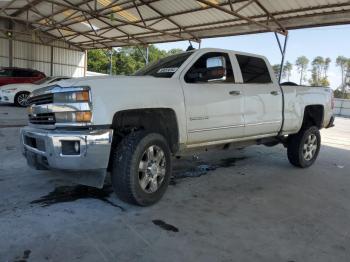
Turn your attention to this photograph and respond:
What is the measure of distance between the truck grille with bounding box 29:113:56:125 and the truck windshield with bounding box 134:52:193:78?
5.13 feet

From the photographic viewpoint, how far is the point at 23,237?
3217 millimetres

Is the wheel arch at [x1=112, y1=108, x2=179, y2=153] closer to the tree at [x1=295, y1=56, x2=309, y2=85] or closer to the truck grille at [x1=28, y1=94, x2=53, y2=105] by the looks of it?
the truck grille at [x1=28, y1=94, x2=53, y2=105]

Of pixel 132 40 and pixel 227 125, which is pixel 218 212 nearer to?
pixel 227 125

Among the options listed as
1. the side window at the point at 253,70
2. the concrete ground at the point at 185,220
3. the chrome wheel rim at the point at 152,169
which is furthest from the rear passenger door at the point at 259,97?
the chrome wheel rim at the point at 152,169

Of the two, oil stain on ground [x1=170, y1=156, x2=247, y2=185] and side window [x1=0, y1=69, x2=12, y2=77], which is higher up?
side window [x1=0, y1=69, x2=12, y2=77]

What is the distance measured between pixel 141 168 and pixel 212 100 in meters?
1.41

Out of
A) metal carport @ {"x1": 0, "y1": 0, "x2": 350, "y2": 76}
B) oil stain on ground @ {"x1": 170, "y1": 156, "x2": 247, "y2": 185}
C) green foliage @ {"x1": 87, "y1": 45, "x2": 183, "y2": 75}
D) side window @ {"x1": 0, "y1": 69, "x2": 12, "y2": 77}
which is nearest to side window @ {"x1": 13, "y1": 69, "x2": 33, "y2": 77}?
side window @ {"x1": 0, "y1": 69, "x2": 12, "y2": 77}

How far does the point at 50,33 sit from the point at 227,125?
24615 mm

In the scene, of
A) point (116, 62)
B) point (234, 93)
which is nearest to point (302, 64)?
point (116, 62)

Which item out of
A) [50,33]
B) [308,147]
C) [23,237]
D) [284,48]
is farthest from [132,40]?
[23,237]

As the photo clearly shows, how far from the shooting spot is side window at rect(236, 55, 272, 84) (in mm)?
5590

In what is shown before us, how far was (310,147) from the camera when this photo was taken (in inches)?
273

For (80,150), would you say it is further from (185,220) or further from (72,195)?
(185,220)

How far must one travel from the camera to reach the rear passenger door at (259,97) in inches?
214
